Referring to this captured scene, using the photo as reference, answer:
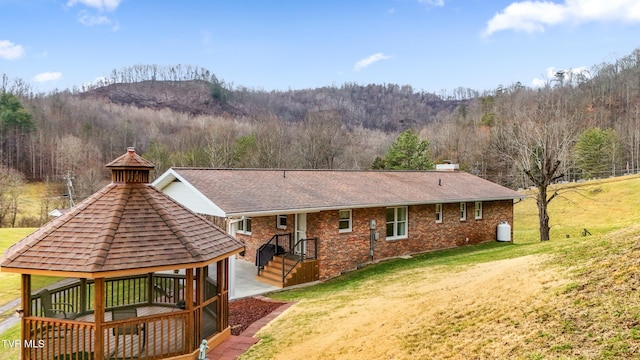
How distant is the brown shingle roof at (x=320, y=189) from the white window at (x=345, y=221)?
0.49 metres

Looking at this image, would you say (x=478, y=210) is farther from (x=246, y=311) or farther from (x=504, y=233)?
(x=246, y=311)

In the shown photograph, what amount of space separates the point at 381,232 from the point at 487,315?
10.1m

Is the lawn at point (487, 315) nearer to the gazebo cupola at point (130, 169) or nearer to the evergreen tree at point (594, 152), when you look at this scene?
the gazebo cupola at point (130, 169)

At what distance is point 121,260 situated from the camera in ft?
22.1

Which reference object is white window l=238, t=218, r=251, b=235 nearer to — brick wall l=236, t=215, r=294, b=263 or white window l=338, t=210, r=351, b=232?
brick wall l=236, t=215, r=294, b=263

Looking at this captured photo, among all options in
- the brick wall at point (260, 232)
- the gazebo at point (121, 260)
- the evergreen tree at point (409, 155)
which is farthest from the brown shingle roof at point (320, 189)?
the evergreen tree at point (409, 155)

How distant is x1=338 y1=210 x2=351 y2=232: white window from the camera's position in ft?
50.9

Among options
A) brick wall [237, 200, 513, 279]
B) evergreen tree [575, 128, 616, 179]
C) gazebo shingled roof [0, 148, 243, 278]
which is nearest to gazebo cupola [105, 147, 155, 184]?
gazebo shingled roof [0, 148, 243, 278]

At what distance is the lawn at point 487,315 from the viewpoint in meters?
5.20

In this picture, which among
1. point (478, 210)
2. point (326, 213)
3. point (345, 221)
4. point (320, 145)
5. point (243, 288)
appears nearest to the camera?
point (243, 288)

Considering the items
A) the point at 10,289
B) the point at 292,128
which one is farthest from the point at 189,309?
the point at 292,128

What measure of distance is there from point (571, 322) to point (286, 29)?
59789mm

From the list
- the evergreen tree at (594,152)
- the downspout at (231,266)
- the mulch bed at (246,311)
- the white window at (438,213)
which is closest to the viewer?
the mulch bed at (246,311)

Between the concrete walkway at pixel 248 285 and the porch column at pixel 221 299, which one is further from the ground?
the porch column at pixel 221 299
